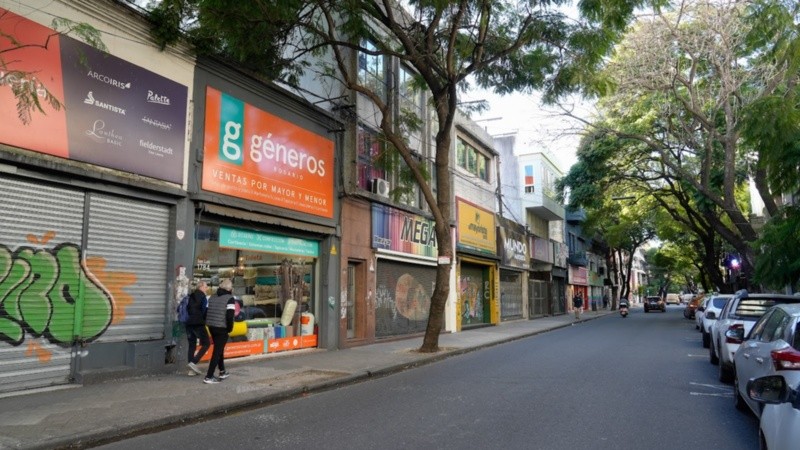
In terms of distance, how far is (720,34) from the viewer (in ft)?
56.8

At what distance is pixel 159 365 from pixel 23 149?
4.29 metres

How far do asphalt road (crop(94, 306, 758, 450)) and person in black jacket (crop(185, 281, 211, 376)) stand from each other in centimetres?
243

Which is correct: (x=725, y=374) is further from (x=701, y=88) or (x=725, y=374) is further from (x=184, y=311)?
(x=701, y=88)

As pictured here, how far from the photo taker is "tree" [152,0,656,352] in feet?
36.0

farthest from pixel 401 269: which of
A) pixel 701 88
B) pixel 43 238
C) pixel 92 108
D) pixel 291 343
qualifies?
pixel 701 88

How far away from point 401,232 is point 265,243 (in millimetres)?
6527

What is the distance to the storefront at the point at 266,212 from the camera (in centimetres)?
1141

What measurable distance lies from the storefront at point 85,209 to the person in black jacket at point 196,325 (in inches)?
25.5

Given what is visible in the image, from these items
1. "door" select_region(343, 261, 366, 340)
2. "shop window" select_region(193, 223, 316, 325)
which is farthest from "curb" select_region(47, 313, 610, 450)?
"door" select_region(343, 261, 366, 340)

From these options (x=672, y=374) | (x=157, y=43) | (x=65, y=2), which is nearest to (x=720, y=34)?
(x=672, y=374)

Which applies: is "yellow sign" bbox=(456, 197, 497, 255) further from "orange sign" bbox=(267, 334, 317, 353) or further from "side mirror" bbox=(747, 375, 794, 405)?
"side mirror" bbox=(747, 375, 794, 405)

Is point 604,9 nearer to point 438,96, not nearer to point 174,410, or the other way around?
point 438,96

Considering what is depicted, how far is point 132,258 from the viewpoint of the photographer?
982 cm

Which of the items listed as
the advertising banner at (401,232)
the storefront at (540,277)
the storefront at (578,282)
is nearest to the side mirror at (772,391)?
the advertising banner at (401,232)
